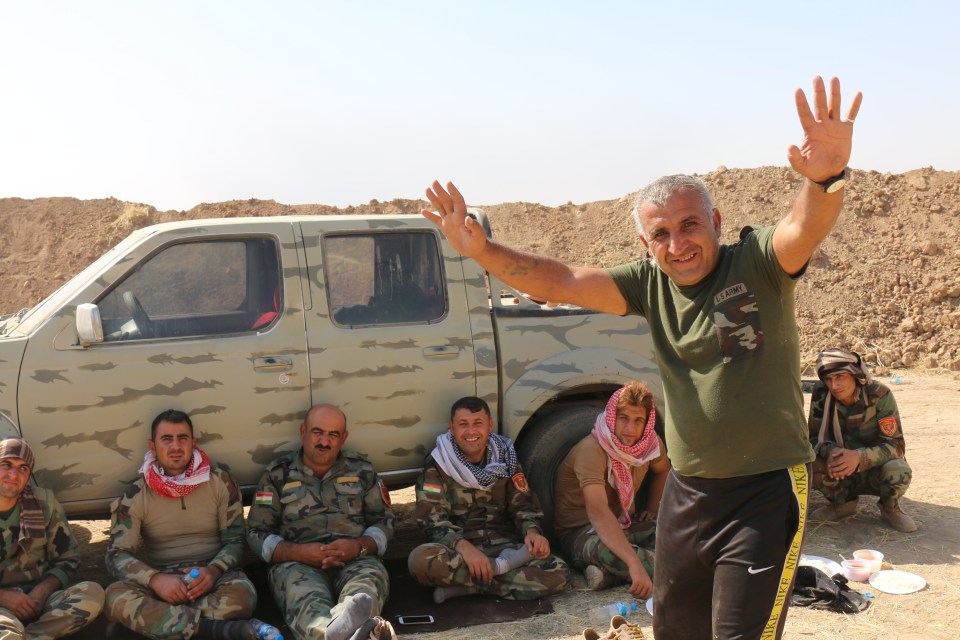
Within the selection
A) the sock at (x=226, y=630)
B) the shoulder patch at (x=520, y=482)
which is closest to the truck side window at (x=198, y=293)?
the sock at (x=226, y=630)

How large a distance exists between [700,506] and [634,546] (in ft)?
8.28

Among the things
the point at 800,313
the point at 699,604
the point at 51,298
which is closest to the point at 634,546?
the point at 699,604

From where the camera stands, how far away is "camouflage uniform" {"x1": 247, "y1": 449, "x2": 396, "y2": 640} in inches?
174

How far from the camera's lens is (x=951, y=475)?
7.06 m

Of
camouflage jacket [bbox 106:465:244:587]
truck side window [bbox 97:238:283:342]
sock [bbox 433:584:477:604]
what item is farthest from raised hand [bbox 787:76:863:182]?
camouflage jacket [bbox 106:465:244:587]

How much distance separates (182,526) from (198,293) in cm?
127

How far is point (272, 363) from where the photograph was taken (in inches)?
189

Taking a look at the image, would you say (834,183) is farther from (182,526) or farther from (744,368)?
(182,526)

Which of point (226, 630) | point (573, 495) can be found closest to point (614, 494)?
point (573, 495)

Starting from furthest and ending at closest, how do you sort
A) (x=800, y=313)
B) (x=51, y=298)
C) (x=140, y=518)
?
(x=800, y=313)
(x=51, y=298)
(x=140, y=518)

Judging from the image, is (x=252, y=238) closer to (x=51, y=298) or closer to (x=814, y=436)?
(x=51, y=298)

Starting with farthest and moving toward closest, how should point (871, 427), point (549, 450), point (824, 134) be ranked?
1. point (871, 427)
2. point (549, 450)
3. point (824, 134)

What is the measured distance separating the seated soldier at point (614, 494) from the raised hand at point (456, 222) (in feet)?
7.82

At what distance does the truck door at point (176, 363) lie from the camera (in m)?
4.55
